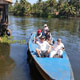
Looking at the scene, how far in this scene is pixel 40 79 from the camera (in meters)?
8.13

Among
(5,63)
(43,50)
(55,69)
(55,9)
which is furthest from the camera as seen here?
(55,9)

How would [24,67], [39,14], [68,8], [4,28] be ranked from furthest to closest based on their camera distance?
[39,14] < [68,8] < [4,28] < [24,67]

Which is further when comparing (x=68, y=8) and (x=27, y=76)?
(x=68, y=8)

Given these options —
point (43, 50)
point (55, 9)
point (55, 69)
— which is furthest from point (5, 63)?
point (55, 9)

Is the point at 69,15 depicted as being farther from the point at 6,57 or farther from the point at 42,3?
the point at 6,57

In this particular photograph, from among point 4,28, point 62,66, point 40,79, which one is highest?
point 4,28

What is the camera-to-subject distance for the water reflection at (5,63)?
8.57m

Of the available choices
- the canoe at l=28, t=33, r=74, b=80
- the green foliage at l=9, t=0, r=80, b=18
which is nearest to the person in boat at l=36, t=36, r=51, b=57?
the canoe at l=28, t=33, r=74, b=80

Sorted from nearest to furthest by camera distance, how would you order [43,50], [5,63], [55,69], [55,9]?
[55,69], [43,50], [5,63], [55,9]

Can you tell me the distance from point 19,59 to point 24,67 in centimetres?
129

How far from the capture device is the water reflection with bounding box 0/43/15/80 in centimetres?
857

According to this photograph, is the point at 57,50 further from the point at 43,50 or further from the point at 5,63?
the point at 5,63

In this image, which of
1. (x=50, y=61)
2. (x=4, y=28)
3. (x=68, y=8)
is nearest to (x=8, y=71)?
(x=50, y=61)

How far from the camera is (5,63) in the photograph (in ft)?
32.7
